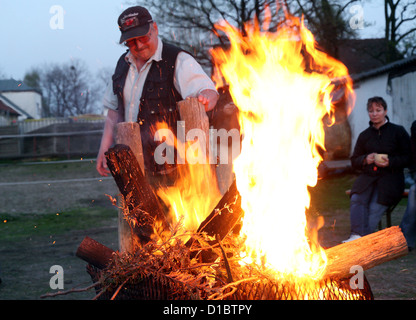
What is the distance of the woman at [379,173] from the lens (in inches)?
218

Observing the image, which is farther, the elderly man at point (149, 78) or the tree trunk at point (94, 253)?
the elderly man at point (149, 78)

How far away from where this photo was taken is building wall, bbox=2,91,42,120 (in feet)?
218

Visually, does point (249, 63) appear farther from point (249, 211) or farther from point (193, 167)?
point (249, 211)

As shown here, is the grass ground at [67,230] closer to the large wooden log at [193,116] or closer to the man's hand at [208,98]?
the large wooden log at [193,116]

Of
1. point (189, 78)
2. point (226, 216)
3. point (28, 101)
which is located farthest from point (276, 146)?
point (28, 101)

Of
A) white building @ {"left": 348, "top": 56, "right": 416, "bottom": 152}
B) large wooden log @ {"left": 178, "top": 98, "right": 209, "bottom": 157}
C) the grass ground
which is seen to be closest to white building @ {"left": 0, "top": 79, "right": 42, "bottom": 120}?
the grass ground

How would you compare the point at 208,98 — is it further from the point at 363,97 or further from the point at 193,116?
the point at 363,97

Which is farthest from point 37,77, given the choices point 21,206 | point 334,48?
point 21,206

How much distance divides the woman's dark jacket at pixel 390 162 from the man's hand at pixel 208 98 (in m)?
2.95

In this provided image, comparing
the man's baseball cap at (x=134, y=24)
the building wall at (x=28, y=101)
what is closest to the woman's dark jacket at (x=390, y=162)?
the man's baseball cap at (x=134, y=24)

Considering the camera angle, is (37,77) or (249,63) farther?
(37,77)

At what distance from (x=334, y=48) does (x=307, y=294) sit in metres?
21.9

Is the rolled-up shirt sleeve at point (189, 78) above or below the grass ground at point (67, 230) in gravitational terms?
above

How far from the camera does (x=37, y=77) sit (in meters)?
69.6
